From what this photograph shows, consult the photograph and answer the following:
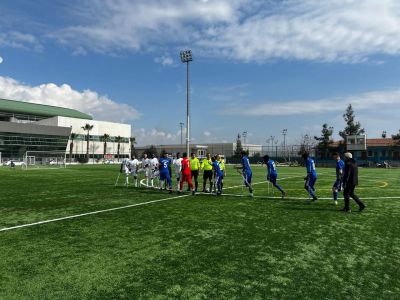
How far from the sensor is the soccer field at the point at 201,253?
4941mm

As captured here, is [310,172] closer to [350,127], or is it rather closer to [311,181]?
[311,181]

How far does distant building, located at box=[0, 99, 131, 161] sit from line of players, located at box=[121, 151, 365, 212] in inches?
2836

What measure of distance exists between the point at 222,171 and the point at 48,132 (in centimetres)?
8878

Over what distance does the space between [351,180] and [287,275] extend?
22.2 feet

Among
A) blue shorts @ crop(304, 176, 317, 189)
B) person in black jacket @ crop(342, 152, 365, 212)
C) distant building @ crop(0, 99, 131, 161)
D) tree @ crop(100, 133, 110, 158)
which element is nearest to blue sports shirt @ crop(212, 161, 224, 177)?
blue shorts @ crop(304, 176, 317, 189)

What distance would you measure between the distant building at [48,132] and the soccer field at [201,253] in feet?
259

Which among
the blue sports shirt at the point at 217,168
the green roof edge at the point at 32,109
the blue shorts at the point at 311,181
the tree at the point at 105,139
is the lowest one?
the blue shorts at the point at 311,181

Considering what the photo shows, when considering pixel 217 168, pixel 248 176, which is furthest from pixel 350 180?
pixel 217 168

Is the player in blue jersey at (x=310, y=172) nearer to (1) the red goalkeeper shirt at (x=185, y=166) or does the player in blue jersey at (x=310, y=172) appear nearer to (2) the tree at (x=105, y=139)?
(1) the red goalkeeper shirt at (x=185, y=166)

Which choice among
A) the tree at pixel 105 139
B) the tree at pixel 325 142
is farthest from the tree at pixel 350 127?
the tree at pixel 105 139

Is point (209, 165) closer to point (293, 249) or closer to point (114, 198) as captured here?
point (114, 198)

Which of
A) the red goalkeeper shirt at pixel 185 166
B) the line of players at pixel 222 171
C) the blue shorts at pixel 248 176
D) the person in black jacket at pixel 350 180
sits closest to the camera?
the person in black jacket at pixel 350 180

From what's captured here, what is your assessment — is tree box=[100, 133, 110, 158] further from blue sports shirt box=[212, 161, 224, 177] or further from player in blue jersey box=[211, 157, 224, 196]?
player in blue jersey box=[211, 157, 224, 196]

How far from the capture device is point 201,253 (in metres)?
6.58
